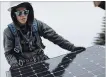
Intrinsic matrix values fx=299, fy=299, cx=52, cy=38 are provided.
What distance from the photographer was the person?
3.92 meters

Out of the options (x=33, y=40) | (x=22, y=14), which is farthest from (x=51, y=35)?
(x=22, y=14)

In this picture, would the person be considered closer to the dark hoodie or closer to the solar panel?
the dark hoodie

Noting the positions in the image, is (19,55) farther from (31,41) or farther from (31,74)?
(31,74)

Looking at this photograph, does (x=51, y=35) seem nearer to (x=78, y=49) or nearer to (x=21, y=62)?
(x=78, y=49)

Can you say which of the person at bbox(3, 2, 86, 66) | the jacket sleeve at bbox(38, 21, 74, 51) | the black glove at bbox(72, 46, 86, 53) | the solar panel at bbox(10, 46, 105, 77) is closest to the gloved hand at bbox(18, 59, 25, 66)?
the person at bbox(3, 2, 86, 66)

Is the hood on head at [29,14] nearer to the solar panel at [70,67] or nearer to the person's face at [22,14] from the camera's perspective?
the person's face at [22,14]

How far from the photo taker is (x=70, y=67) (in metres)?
3.33

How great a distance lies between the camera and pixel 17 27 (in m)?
3.94

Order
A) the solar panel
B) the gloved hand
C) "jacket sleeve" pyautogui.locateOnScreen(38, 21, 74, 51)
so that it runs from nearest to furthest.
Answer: the solar panel < the gloved hand < "jacket sleeve" pyautogui.locateOnScreen(38, 21, 74, 51)

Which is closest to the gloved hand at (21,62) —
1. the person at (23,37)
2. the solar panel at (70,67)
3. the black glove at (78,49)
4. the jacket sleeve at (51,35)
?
the person at (23,37)

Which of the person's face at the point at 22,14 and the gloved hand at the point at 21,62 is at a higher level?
the person's face at the point at 22,14

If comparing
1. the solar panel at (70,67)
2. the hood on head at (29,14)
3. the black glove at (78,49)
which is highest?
the hood on head at (29,14)

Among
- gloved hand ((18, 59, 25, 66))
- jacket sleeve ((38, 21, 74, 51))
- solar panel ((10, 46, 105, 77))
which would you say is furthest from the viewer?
jacket sleeve ((38, 21, 74, 51))

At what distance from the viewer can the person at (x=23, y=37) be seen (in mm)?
3922
